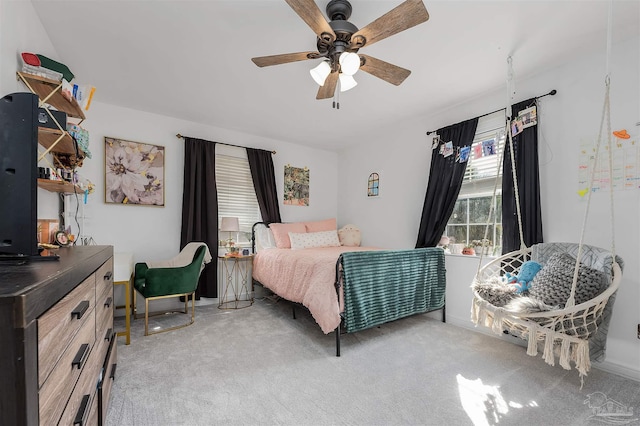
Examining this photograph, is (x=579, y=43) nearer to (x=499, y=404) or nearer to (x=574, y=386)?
(x=574, y=386)

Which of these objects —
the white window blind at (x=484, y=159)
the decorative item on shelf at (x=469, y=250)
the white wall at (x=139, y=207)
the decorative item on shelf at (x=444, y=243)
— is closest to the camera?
the white window blind at (x=484, y=159)

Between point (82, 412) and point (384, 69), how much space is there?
91.7 inches

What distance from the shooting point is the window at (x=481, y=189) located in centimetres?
287

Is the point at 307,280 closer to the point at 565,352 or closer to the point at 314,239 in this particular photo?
the point at 314,239

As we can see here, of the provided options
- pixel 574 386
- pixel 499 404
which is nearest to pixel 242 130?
pixel 499 404

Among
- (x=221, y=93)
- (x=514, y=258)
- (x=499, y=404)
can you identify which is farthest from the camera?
(x=221, y=93)

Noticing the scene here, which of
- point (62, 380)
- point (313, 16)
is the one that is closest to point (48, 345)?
point (62, 380)

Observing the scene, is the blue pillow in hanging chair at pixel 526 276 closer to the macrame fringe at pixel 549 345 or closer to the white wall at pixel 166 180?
the macrame fringe at pixel 549 345

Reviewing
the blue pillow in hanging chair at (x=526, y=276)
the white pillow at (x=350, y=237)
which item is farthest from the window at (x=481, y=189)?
the white pillow at (x=350, y=237)

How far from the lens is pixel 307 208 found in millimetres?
4734

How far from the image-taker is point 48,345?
0.66m

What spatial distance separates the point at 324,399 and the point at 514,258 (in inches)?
78.7

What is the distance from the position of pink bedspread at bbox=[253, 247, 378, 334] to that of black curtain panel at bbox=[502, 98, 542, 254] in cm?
170

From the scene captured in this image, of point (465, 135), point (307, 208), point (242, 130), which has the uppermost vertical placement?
point (242, 130)
